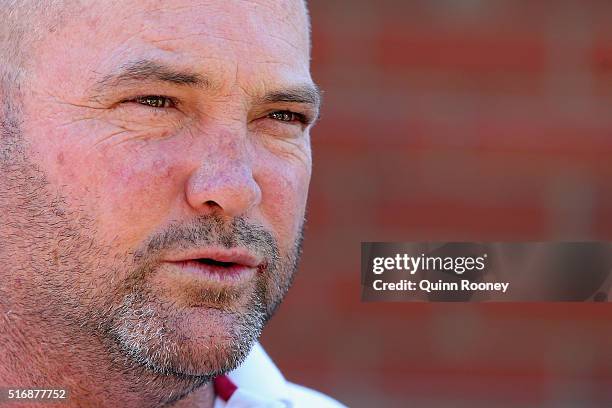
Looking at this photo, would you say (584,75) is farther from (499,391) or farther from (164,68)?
(164,68)

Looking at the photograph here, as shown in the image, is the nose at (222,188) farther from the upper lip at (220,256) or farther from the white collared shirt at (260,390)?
the white collared shirt at (260,390)

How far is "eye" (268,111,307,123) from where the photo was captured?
1357 mm

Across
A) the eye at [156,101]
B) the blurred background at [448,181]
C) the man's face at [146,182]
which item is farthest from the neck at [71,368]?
the blurred background at [448,181]

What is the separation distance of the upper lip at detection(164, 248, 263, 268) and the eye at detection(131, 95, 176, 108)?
0.74ft

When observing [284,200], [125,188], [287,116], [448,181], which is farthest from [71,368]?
[448,181]

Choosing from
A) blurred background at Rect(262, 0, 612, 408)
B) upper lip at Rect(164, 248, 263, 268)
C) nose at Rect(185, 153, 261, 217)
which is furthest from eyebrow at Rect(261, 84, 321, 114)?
blurred background at Rect(262, 0, 612, 408)

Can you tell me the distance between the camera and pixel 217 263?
3.97 ft

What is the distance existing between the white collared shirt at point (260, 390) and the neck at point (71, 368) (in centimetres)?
21

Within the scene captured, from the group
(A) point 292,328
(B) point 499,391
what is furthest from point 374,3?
(B) point 499,391

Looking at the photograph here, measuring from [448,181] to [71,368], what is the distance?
4.66ft

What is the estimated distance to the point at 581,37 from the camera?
2500 millimetres

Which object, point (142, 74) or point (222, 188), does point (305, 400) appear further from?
point (142, 74)

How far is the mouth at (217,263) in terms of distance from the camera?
117 cm

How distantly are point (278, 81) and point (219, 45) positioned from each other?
0.38 feet
